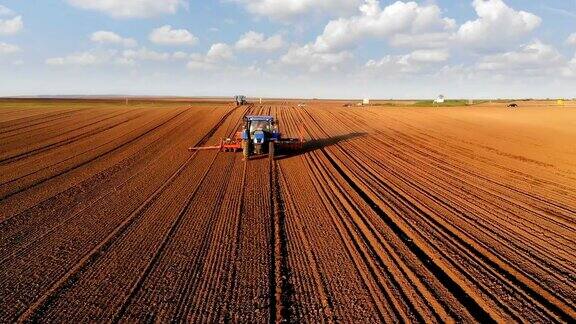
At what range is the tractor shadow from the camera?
19.0 meters

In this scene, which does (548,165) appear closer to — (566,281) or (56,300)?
(566,281)

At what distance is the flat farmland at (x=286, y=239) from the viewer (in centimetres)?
595

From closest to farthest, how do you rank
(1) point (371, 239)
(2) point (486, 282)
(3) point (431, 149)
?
1. (2) point (486, 282)
2. (1) point (371, 239)
3. (3) point (431, 149)

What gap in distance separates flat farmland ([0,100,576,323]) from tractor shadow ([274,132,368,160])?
0.89 m

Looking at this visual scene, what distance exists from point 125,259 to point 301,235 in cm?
314

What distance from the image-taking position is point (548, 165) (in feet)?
54.1

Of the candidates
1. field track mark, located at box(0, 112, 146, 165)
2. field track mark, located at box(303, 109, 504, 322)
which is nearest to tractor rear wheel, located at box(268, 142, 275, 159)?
field track mark, located at box(303, 109, 504, 322)

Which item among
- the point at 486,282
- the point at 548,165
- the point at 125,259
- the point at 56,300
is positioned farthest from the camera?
the point at 548,165

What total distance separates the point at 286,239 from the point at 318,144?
14.4 meters

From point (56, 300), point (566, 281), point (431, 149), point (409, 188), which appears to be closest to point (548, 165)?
point (431, 149)

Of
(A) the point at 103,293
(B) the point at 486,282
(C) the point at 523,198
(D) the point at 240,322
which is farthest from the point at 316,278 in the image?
(C) the point at 523,198

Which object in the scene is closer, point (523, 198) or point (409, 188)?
point (523, 198)

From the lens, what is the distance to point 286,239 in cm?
841

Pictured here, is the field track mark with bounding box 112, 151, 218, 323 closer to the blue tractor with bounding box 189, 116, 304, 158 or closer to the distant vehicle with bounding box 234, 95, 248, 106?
the blue tractor with bounding box 189, 116, 304, 158
